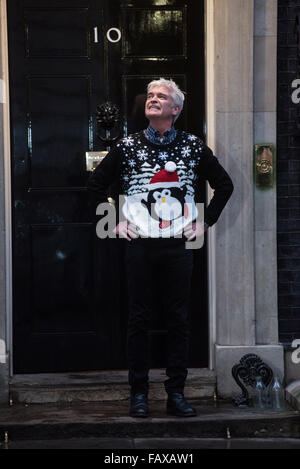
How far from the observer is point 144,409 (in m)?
6.30

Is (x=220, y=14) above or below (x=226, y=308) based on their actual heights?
above

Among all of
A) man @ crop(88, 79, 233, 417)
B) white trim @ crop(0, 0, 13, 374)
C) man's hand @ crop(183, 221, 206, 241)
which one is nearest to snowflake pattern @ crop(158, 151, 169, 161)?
man @ crop(88, 79, 233, 417)

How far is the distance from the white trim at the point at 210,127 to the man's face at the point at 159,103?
2.52ft

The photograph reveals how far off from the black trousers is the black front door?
0.84m

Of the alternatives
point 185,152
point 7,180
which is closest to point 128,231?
point 185,152

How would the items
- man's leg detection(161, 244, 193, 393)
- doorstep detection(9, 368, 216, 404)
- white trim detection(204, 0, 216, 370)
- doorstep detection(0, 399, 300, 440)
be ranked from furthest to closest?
white trim detection(204, 0, 216, 370) < doorstep detection(9, 368, 216, 404) < man's leg detection(161, 244, 193, 393) < doorstep detection(0, 399, 300, 440)

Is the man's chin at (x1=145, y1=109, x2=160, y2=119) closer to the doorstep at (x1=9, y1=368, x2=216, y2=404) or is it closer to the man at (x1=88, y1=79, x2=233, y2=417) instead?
the man at (x1=88, y1=79, x2=233, y2=417)

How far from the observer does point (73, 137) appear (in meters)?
7.07

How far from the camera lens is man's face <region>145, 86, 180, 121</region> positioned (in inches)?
243

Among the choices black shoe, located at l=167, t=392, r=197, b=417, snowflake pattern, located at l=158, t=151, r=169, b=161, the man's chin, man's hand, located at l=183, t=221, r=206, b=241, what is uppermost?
the man's chin

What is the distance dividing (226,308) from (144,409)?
41.4 inches

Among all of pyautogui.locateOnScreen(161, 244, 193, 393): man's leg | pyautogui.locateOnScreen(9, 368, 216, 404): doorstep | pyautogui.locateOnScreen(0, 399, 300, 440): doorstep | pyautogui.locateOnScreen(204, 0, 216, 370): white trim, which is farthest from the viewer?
pyautogui.locateOnScreen(204, 0, 216, 370): white trim
